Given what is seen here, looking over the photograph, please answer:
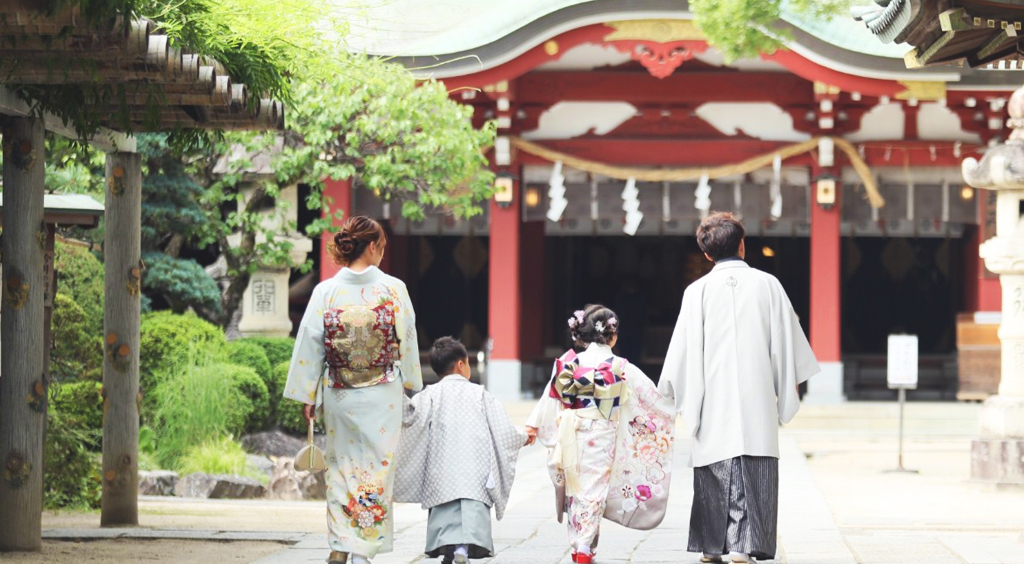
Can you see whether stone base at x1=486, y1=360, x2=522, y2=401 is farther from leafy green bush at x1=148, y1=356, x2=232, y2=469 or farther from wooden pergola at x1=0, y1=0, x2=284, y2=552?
wooden pergola at x1=0, y1=0, x2=284, y2=552

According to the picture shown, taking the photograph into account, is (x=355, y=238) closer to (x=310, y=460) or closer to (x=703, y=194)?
(x=310, y=460)

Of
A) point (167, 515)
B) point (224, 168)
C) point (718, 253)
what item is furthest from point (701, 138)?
point (718, 253)

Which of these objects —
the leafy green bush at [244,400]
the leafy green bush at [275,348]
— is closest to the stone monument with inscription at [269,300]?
the leafy green bush at [275,348]

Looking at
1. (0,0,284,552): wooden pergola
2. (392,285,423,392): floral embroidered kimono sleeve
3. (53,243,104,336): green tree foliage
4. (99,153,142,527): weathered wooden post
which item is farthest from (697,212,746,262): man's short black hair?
(53,243,104,336): green tree foliage

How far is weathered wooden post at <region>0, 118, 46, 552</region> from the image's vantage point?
22.2ft

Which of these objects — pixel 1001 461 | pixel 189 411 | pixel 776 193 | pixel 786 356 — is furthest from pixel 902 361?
pixel 786 356

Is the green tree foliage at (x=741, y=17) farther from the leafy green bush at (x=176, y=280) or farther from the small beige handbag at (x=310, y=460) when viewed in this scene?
the small beige handbag at (x=310, y=460)

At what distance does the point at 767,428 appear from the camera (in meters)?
6.35

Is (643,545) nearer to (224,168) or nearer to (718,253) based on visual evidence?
(718,253)

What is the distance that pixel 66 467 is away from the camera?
9.23 m

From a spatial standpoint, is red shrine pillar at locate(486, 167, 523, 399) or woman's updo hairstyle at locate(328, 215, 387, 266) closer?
woman's updo hairstyle at locate(328, 215, 387, 266)

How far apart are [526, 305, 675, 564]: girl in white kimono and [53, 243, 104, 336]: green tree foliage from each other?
4770 millimetres

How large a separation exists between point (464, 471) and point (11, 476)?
2.14m

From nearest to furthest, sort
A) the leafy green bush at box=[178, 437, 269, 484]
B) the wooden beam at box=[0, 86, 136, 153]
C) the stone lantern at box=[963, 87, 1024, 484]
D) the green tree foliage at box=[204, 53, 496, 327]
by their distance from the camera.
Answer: the wooden beam at box=[0, 86, 136, 153] → the stone lantern at box=[963, 87, 1024, 484] → the leafy green bush at box=[178, 437, 269, 484] → the green tree foliage at box=[204, 53, 496, 327]
